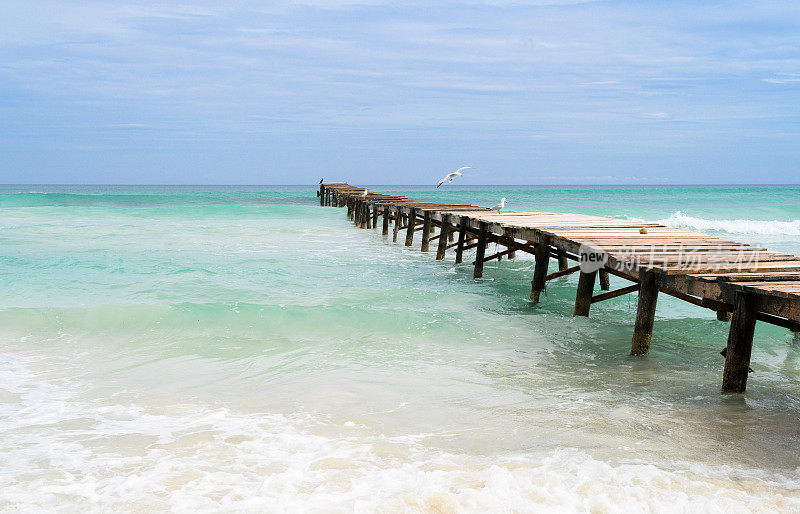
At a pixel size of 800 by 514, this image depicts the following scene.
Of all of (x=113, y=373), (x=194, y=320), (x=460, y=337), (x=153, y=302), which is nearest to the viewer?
(x=113, y=373)

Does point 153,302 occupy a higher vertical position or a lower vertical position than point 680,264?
lower

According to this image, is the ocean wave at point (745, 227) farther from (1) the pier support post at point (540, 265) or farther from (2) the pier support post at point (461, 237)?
(1) the pier support post at point (540, 265)

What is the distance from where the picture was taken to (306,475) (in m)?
3.89

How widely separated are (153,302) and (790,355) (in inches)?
302

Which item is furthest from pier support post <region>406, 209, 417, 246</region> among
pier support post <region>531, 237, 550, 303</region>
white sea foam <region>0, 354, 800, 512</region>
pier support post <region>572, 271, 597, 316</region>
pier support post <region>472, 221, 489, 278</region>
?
white sea foam <region>0, 354, 800, 512</region>

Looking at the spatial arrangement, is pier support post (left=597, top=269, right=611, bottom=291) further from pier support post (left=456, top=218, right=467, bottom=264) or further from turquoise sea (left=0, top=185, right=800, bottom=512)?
pier support post (left=456, top=218, right=467, bottom=264)

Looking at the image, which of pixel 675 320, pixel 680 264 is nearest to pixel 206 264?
pixel 675 320

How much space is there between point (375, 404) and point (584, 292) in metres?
3.73

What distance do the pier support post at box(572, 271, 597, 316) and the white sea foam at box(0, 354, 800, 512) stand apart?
3929 mm

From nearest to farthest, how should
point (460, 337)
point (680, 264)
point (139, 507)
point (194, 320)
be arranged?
point (139, 507), point (680, 264), point (460, 337), point (194, 320)

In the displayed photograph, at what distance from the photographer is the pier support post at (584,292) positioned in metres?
7.82

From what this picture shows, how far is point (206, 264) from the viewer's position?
527 inches

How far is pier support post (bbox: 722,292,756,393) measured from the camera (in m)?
4.76

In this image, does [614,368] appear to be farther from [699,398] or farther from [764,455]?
[764,455]
